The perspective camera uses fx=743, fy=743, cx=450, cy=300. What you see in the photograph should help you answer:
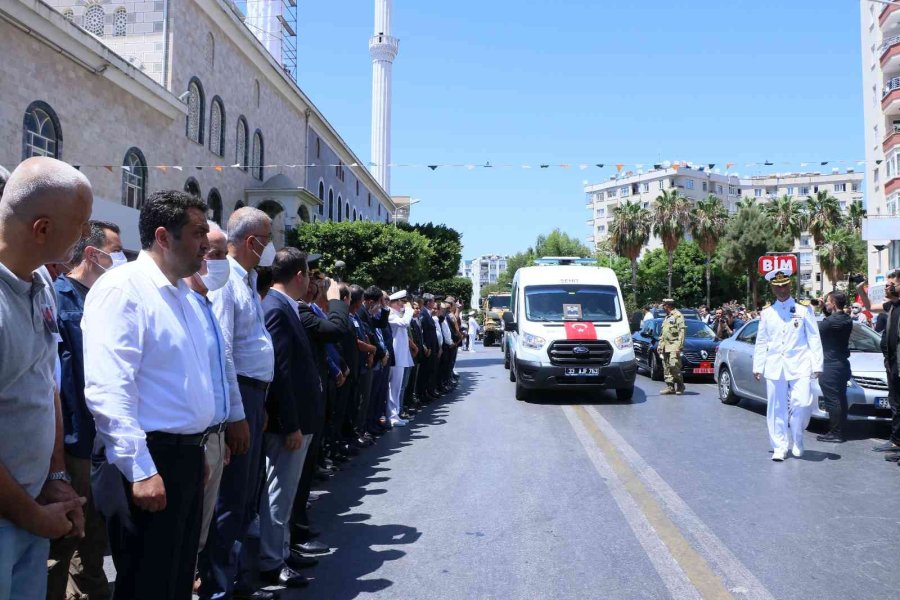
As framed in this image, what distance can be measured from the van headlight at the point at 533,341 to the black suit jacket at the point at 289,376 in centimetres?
873

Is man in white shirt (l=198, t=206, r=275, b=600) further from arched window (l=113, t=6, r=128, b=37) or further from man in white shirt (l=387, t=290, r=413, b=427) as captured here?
arched window (l=113, t=6, r=128, b=37)

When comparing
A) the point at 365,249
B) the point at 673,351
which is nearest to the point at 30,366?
the point at 673,351

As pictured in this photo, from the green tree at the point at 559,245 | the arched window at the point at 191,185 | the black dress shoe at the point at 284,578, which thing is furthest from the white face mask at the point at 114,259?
the green tree at the point at 559,245

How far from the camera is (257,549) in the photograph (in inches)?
184

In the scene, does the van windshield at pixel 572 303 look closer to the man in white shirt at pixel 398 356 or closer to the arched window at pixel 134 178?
the man in white shirt at pixel 398 356

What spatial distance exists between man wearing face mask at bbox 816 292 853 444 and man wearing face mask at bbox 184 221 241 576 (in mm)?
7731

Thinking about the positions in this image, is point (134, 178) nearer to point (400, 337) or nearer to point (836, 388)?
point (400, 337)

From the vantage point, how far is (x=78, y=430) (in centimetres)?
375

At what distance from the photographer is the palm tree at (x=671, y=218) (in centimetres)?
6112

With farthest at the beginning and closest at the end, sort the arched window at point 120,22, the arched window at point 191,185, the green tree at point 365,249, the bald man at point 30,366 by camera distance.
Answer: the green tree at point 365,249, the arched window at point 191,185, the arched window at point 120,22, the bald man at point 30,366

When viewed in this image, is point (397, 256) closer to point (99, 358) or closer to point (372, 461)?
point (372, 461)

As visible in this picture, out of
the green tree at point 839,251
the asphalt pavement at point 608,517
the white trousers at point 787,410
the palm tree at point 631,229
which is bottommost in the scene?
the asphalt pavement at point 608,517

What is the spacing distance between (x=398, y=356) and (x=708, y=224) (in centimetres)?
5495

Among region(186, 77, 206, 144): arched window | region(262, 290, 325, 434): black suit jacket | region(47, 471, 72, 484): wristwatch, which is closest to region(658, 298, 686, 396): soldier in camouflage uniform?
region(262, 290, 325, 434): black suit jacket
